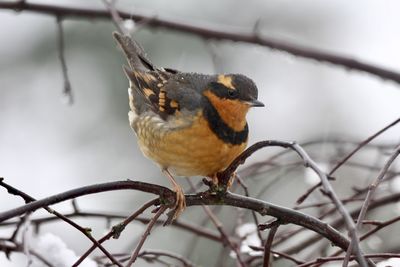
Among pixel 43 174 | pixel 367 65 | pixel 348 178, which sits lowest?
pixel 367 65

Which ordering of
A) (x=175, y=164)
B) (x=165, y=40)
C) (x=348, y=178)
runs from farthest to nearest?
1. (x=165, y=40)
2. (x=348, y=178)
3. (x=175, y=164)

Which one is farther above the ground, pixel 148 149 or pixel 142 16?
pixel 142 16

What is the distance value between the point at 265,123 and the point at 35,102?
315 cm

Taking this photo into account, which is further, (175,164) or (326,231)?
(175,164)

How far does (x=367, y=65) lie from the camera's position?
476 centimetres

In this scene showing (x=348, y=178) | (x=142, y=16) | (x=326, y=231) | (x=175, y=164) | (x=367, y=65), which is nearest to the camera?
(x=326, y=231)

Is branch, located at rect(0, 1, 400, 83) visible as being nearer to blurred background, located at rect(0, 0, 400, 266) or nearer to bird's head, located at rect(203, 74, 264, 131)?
bird's head, located at rect(203, 74, 264, 131)

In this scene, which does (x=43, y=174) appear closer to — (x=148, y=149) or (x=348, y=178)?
(x=348, y=178)

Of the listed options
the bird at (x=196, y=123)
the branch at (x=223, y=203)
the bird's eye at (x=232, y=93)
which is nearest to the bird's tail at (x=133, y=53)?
the bird at (x=196, y=123)

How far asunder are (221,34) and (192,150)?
1.43m

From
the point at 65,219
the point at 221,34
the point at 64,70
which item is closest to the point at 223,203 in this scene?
the point at 65,219

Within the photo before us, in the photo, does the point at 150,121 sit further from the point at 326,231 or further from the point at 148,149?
the point at 326,231

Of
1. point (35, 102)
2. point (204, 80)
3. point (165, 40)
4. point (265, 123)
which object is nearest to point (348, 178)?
point (265, 123)

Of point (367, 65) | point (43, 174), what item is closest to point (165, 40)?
point (43, 174)
